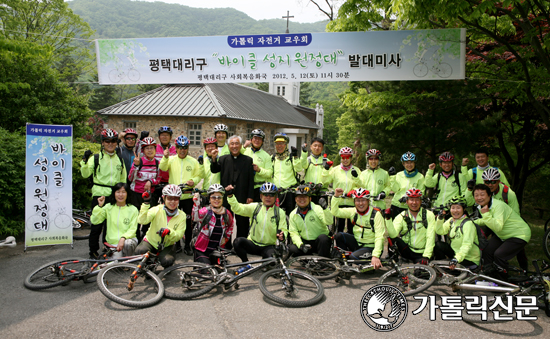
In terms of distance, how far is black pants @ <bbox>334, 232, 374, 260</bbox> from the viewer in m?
5.71

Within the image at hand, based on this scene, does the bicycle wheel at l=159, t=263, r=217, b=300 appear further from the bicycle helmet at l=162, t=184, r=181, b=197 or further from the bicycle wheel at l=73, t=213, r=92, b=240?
the bicycle wheel at l=73, t=213, r=92, b=240

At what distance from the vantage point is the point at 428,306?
15.8 feet

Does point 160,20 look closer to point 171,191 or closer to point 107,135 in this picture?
point 107,135

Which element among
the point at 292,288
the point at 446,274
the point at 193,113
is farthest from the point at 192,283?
the point at 193,113

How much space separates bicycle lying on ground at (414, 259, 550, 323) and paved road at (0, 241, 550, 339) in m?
0.14

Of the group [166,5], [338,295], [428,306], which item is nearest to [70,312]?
[338,295]

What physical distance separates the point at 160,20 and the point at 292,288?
418 feet

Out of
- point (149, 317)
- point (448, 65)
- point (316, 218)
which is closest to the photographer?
point (149, 317)

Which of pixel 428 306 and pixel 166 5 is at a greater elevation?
pixel 166 5

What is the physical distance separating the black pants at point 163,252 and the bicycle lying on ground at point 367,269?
1798 millimetres

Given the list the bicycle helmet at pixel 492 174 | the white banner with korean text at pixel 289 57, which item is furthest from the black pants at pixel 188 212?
the bicycle helmet at pixel 492 174

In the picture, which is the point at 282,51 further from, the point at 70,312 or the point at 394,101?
the point at 70,312

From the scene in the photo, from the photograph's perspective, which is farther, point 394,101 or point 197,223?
point 394,101

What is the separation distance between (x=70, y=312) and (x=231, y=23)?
123584 millimetres
